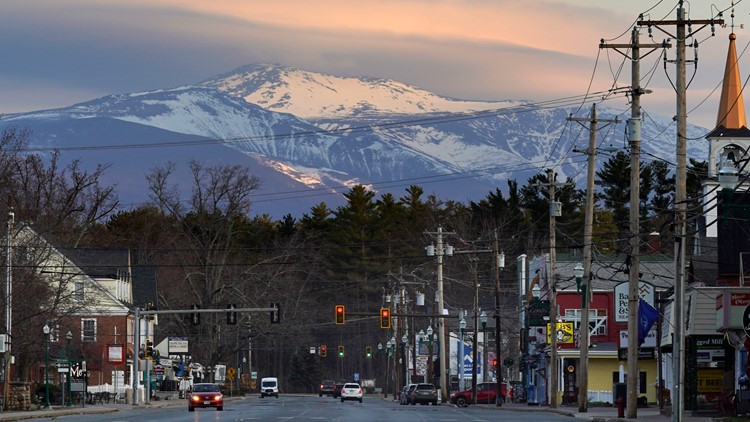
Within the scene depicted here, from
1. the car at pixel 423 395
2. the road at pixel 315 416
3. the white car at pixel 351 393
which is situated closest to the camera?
the road at pixel 315 416

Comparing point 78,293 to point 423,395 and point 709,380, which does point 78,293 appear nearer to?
point 423,395

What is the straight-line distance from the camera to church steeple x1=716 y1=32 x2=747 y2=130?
277 feet

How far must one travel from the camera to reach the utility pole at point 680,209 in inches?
1804

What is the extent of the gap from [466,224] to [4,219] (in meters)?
80.3

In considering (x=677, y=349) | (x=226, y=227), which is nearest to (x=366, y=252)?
(x=226, y=227)

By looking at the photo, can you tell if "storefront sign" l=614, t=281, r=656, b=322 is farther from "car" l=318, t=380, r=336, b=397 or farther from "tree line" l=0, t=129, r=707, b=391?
"car" l=318, t=380, r=336, b=397

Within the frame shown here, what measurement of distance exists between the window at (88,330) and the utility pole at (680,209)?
6444 centimetres

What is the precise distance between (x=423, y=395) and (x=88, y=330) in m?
26.3

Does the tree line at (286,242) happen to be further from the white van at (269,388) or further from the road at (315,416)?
the road at (315,416)

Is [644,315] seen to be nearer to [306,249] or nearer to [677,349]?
[677,349]

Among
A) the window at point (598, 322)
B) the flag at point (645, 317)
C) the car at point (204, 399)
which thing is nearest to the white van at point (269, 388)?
the window at point (598, 322)

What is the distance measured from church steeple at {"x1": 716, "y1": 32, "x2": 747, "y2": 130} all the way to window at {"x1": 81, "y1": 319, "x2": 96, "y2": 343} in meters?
48.4

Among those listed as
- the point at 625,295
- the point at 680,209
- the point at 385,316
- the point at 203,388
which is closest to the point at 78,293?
the point at 203,388

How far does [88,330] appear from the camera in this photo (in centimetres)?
10481
